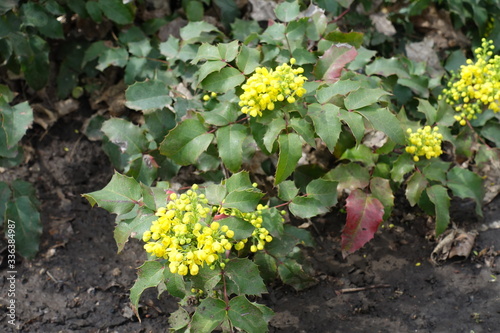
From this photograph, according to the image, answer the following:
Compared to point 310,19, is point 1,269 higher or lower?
lower

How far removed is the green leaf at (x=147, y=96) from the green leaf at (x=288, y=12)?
64cm

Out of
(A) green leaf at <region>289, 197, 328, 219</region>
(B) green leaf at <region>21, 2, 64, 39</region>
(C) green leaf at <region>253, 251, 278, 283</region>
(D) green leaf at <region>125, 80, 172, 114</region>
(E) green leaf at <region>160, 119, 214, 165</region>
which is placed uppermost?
(B) green leaf at <region>21, 2, 64, 39</region>

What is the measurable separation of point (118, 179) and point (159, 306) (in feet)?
2.26

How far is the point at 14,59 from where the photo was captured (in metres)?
2.79

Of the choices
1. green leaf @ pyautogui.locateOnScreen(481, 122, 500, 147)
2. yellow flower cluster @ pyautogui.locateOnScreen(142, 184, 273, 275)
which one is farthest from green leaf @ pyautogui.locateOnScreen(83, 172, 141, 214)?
green leaf @ pyautogui.locateOnScreen(481, 122, 500, 147)

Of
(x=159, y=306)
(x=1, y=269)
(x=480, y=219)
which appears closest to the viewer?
(x=159, y=306)

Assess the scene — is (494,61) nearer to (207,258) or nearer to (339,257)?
(339,257)

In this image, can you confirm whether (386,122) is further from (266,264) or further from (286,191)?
(266,264)

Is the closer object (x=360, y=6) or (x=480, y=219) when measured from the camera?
(x=480, y=219)

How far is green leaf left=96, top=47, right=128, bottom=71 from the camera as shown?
2814 millimetres

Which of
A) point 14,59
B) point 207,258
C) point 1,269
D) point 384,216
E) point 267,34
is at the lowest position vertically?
point 1,269

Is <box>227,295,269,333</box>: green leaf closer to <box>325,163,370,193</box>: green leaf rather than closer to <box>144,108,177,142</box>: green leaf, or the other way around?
<box>325,163,370,193</box>: green leaf

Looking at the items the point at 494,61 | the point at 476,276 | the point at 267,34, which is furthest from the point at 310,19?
the point at 476,276

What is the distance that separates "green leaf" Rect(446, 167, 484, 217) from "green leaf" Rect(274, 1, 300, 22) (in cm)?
104
